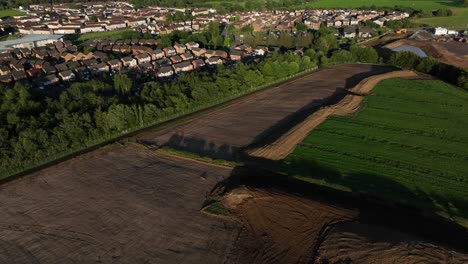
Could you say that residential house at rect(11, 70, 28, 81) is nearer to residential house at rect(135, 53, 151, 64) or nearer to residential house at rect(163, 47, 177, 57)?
residential house at rect(135, 53, 151, 64)

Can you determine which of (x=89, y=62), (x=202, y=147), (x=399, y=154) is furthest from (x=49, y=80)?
(x=399, y=154)

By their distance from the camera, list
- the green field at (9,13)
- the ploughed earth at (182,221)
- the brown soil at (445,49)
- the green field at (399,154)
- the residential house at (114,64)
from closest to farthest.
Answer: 1. the ploughed earth at (182,221)
2. the green field at (399,154)
3. the residential house at (114,64)
4. the brown soil at (445,49)
5. the green field at (9,13)

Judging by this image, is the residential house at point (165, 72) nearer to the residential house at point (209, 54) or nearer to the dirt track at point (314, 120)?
the residential house at point (209, 54)

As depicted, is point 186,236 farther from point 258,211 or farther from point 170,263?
point 258,211

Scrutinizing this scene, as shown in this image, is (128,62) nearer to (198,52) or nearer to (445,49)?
(198,52)

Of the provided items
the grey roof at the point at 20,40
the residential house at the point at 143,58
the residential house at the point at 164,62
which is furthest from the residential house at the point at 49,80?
the grey roof at the point at 20,40

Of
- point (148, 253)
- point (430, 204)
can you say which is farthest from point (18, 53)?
point (430, 204)
